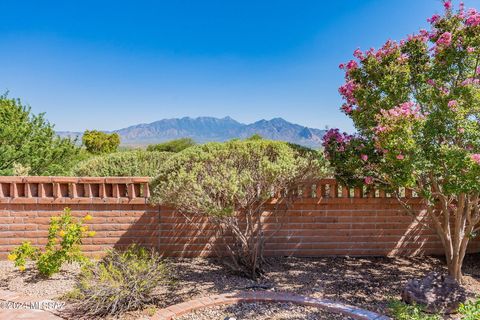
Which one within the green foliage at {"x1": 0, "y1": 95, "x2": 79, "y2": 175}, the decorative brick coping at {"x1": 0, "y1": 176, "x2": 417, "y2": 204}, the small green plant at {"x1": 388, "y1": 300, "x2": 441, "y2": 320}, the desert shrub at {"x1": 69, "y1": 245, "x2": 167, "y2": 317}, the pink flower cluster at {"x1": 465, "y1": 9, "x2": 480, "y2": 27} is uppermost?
the pink flower cluster at {"x1": 465, "y1": 9, "x2": 480, "y2": 27}

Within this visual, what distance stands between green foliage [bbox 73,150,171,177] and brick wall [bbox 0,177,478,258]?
72.9 inches

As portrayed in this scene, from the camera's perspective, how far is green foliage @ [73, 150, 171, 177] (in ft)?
25.9

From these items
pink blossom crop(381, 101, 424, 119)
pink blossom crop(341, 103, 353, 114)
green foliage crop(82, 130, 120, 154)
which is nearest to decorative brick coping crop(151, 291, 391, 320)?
pink blossom crop(381, 101, 424, 119)

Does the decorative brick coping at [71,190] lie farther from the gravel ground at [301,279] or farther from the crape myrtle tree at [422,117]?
the crape myrtle tree at [422,117]

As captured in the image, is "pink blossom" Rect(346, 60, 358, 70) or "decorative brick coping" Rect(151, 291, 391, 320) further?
"pink blossom" Rect(346, 60, 358, 70)

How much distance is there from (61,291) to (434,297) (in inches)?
180

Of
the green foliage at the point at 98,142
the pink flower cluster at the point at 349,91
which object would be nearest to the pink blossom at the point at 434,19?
the pink flower cluster at the point at 349,91

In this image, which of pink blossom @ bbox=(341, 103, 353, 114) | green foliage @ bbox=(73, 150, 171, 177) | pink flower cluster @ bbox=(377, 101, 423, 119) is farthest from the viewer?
green foliage @ bbox=(73, 150, 171, 177)

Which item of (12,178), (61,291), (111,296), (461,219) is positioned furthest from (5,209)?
(461,219)

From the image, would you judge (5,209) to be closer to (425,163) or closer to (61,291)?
(61,291)

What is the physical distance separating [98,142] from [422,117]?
1389 inches

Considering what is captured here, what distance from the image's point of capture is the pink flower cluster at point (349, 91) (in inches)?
202

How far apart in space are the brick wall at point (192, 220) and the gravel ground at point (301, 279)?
10.5 inches

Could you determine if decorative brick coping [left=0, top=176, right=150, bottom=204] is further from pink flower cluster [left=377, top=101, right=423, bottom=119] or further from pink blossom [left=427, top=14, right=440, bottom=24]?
pink blossom [left=427, top=14, right=440, bottom=24]
